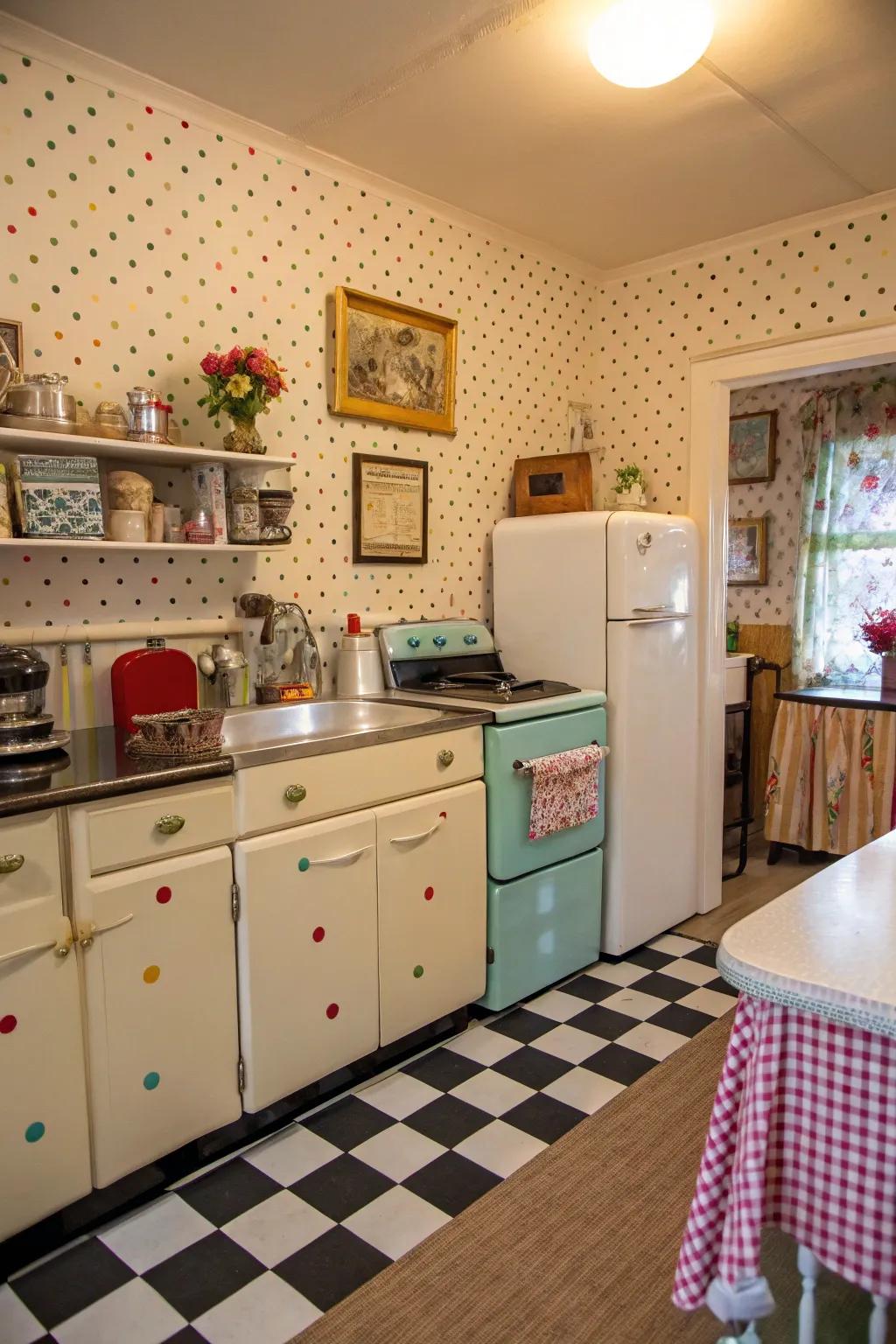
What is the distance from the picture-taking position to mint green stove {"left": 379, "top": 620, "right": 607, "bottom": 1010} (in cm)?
258

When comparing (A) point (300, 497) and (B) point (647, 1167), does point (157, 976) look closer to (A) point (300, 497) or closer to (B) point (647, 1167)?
(B) point (647, 1167)

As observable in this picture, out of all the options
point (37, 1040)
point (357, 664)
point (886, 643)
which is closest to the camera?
point (37, 1040)

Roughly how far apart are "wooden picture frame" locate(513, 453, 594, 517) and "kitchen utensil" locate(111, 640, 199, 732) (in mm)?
1534

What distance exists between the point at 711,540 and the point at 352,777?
1.86 metres

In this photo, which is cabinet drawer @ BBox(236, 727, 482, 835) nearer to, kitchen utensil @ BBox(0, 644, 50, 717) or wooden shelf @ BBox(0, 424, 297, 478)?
kitchen utensil @ BBox(0, 644, 50, 717)

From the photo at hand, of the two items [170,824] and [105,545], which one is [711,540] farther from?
[170,824]

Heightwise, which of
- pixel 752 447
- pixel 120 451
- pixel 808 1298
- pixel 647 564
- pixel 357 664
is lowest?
pixel 808 1298

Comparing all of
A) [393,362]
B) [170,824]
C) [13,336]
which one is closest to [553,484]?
[393,362]

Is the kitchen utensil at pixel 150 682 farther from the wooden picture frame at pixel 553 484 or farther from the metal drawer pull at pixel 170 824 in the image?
the wooden picture frame at pixel 553 484

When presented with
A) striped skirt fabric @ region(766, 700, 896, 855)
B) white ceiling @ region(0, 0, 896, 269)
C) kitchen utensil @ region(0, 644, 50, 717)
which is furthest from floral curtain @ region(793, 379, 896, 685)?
kitchen utensil @ region(0, 644, 50, 717)

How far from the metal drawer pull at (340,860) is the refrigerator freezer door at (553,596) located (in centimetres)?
111

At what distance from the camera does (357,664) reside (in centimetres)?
279

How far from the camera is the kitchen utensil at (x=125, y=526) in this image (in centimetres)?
216

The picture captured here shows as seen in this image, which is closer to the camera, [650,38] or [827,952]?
[827,952]
